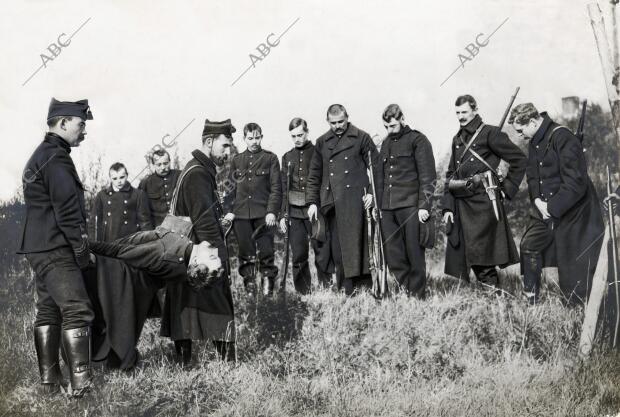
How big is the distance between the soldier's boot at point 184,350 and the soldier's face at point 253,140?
2.73 m

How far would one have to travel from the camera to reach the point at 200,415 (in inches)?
180

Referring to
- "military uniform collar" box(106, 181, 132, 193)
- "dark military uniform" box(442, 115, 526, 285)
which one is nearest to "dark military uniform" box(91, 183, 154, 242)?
"military uniform collar" box(106, 181, 132, 193)

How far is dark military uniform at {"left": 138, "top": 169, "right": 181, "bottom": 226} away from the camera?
23.6 ft

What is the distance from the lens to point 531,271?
6137mm

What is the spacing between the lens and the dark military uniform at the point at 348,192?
21.9 feet

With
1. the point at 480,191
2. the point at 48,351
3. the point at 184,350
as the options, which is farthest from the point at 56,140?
the point at 480,191

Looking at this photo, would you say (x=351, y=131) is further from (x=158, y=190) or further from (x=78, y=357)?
(x=78, y=357)

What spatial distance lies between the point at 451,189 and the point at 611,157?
53.9 inches

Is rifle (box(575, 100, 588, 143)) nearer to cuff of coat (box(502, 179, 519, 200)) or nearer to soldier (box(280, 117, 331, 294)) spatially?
cuff of coat (box(502, 179, 519, 200))

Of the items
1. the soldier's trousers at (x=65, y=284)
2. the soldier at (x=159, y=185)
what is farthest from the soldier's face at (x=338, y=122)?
the soldier's trousers at (x=65, y=284)

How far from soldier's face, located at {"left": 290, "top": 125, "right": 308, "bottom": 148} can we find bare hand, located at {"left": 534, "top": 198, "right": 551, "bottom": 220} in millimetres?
2379

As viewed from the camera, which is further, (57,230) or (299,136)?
(299,136)

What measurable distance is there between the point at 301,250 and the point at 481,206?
1908 mm

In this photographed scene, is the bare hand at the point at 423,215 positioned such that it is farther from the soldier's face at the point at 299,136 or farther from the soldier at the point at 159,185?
the soldier at the point at 159,185
